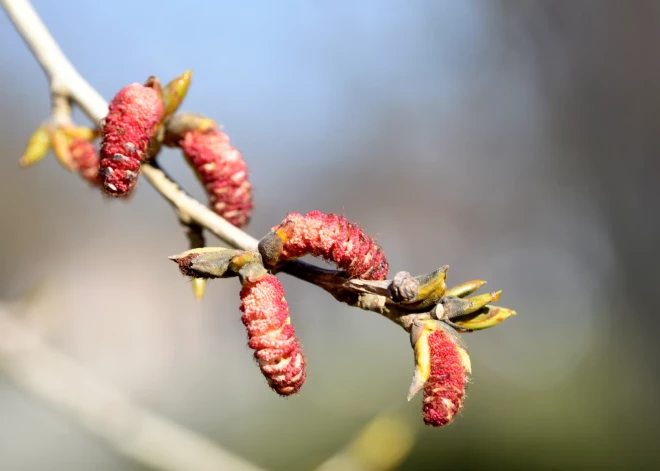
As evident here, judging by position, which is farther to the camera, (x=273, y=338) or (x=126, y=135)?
(x=126, y=135)

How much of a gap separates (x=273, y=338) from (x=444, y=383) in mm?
132

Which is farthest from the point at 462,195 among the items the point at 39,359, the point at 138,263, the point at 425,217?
the point at 39,359

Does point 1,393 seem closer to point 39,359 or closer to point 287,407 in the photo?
point 287,407

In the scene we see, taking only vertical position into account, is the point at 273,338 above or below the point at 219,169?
below

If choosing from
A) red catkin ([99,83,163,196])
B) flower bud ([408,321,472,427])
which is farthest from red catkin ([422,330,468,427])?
red catkin ([99,83,163,196])

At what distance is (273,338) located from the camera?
428 millimetres

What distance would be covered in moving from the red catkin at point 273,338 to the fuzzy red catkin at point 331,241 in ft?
0.14

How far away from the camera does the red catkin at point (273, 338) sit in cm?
43

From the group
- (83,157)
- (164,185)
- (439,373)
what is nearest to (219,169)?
(164,185)

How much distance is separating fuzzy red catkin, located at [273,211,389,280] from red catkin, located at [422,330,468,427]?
8 cm

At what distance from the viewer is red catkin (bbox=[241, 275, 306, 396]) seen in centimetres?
43

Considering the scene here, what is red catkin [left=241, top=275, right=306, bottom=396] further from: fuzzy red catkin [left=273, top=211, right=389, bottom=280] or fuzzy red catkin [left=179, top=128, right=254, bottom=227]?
fuzzy red catkin [left=179, top=128, right=254, bottom=227]

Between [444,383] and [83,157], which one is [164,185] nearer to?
[83,157]

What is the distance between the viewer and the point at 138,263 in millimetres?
7734
